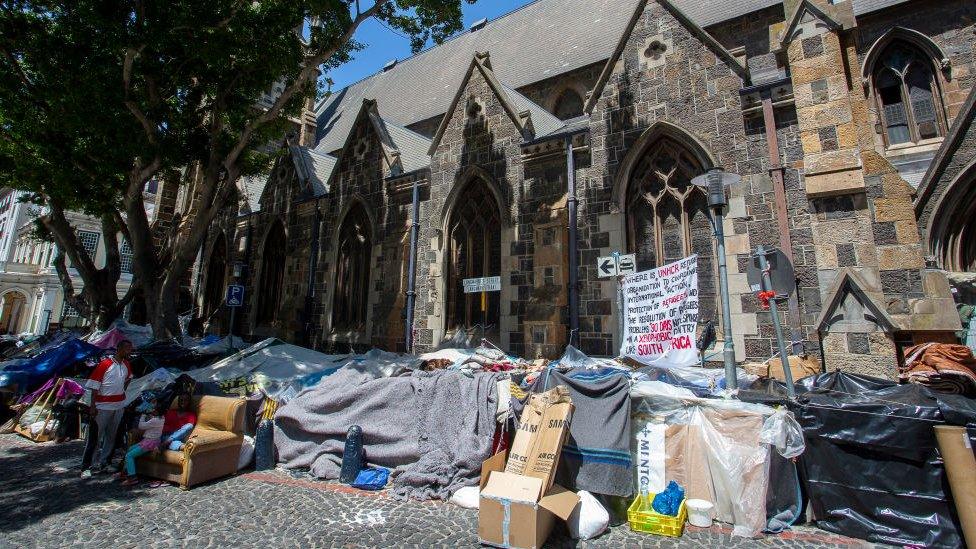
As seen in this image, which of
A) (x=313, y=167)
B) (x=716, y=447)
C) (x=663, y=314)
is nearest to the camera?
(x=716, y=447)

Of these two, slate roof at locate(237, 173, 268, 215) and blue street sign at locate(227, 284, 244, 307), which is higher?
slate roof at locate(237, 173, 268, 215)

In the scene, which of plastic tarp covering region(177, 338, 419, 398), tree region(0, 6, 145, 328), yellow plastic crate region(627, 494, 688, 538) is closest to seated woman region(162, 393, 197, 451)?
plastic tarp covering region(177, 338, 419, 398)

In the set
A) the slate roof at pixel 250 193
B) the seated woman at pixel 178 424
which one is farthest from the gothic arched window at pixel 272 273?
the seated woman at pixel 178 424

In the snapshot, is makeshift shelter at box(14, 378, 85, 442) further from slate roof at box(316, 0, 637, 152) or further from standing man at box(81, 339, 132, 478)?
slate roof at box(316, 0, 637, 152)

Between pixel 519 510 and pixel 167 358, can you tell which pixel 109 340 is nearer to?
pixel 167 358

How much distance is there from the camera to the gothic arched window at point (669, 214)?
29.3 ft

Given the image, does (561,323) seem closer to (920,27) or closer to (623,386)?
(623,386)

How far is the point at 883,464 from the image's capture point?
14.8 feet

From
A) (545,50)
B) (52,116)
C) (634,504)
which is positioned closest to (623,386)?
(634,504)

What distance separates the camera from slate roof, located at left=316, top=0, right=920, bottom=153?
56.8 ft

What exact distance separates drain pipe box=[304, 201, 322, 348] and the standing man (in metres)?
7.50

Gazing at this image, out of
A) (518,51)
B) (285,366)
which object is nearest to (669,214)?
(285,366)

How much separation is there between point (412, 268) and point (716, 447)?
9187 mm

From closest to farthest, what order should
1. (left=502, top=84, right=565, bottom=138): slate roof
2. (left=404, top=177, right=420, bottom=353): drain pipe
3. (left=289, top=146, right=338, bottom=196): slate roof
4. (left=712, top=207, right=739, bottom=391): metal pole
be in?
(left=712, top=207, right=739, bottom=391): metal pole, (left=502, top=84, right=565, bottom=138): slate roof, (left=404, top=177, right=420, bottom=353): drain pipe, (left=289, top=146, right=338, bottom=196): slate roof
